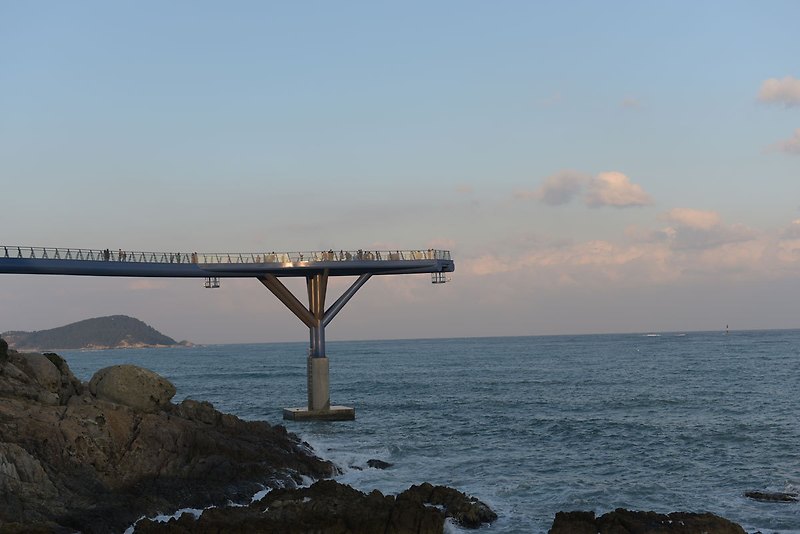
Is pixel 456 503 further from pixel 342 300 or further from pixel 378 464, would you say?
pixel 342 300

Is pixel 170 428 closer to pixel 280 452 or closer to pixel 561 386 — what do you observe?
pixel 280 452

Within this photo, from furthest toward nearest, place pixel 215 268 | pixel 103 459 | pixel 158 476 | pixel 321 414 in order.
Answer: pixel 321 414 < pixel 215 268 < pixel 158 476 < pixel 103 459

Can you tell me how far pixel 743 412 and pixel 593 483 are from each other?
27176mm

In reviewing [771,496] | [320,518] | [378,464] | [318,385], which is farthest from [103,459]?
[318,385]

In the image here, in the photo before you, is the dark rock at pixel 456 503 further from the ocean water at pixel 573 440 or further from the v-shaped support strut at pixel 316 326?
the v-shaped support strut at pixel 316 326

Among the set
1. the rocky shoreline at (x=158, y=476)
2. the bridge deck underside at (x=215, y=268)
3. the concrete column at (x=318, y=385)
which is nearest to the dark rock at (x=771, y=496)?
the rocky shoreline at (x=158, y=476)

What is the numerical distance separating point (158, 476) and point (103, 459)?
210cm

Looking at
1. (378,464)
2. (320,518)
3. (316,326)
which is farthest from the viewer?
(316,326)

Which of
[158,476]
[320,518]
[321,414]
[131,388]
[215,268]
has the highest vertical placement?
[215,268]

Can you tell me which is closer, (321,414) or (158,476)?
(158,476)

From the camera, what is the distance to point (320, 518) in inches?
975

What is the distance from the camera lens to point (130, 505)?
88.5 ft

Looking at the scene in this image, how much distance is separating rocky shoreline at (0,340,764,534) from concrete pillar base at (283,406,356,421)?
583 inches

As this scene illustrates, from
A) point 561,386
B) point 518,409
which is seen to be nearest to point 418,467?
point 518,409
